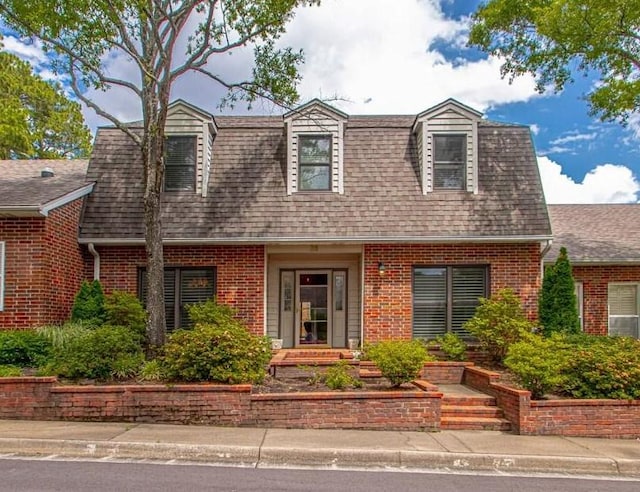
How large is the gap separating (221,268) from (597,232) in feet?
35.5

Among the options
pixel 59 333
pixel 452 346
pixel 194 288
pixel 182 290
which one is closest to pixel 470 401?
pixel 452 346

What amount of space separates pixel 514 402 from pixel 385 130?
7.84 meters

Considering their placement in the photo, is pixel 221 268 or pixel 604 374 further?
pixel 221 268

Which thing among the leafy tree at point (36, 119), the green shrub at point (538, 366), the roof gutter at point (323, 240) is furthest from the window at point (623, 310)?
the leafy tree at point (36, 119)

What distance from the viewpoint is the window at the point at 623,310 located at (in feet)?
46.2

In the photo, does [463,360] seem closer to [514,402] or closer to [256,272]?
[514,402]

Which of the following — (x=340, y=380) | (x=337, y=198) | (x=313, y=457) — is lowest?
(x=313, y=457)

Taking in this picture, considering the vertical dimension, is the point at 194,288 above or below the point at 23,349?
above

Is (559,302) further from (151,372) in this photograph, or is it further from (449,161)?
(151,372)

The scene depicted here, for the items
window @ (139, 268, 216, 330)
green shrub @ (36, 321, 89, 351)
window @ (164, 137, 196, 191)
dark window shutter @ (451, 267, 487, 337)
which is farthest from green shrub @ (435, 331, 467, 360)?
green shrub @ (36, 321, 89, 351)

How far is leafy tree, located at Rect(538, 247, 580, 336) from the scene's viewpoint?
11352 mm

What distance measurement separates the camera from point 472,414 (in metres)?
8.59

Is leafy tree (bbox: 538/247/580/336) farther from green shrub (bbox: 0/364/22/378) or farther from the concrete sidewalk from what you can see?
green shrub (bbox: 0/364/22/378)

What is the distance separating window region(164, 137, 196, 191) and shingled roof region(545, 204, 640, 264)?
932 cm
